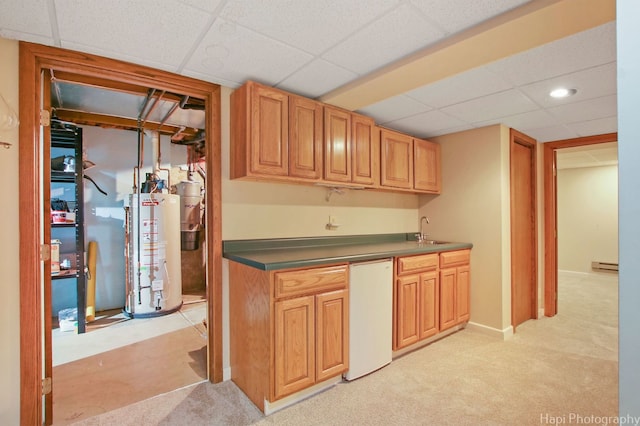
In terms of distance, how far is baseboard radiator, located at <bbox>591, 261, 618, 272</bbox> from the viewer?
5977 millimetres

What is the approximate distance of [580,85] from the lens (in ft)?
7.42

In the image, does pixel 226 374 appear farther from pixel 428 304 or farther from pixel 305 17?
pixel 305 17

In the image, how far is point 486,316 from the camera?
3.24 meters

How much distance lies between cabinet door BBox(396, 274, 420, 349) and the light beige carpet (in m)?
0.18

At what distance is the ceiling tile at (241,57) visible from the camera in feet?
5.45

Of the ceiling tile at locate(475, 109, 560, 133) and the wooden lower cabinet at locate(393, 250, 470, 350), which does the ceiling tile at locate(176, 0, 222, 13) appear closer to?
the wooden lower cabinet at locate(393, 250, 470, 350)

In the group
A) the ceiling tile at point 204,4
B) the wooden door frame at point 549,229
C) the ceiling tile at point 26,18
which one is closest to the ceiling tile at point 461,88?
the ceiling tile at point 204,4

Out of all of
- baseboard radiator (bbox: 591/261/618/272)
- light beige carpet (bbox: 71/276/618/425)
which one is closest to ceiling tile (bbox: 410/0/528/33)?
light beige carpet (bbox: 71/276/618/425)

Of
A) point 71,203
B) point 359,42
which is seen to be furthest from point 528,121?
point 71,203

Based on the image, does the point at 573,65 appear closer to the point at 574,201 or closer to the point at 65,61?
the point at 65,61

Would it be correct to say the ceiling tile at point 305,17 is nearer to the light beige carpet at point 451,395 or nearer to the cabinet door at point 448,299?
the light beige carpet at point 451,395

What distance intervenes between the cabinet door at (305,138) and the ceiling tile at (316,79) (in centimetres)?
8

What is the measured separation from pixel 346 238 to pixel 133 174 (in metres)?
3.12

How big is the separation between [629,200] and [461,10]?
1.32 m
